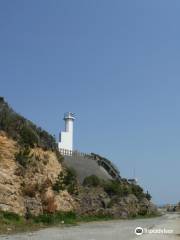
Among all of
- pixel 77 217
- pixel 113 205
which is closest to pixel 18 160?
pixel 77 217

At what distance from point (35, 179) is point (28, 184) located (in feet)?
5.90

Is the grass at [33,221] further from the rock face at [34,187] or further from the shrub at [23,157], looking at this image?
the shrub at [23,157]

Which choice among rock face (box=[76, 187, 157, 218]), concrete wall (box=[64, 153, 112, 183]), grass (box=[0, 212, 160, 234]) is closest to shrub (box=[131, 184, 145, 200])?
rock face (box=[76, 187, 157, 218])

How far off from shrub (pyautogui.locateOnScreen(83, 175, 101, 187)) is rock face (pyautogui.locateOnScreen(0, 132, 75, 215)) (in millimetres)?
13048

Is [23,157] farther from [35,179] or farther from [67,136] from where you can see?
[67,136]

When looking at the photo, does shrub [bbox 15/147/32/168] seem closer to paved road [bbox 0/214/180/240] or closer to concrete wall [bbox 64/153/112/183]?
paved road [bbox 0/214/180/240]

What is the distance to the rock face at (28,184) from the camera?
3519 centimetres

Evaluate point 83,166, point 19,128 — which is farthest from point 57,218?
point 83,166

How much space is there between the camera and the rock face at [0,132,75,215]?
115 feet

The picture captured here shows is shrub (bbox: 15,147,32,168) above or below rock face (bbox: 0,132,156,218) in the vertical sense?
above

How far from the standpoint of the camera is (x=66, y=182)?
46688 millimetres

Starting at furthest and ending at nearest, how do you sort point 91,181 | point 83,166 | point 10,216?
1. point 83,166
2. point 91,181
3. point 10,216

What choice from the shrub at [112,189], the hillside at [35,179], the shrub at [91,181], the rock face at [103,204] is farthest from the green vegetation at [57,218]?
the shrub at [112,189]

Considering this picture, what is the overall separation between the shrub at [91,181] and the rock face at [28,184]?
13048 mm
